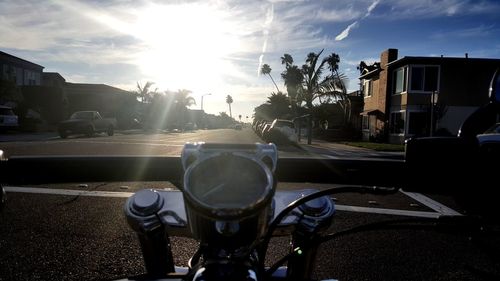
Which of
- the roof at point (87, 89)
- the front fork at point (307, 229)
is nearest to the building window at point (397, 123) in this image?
the front fork at point (307, 229)

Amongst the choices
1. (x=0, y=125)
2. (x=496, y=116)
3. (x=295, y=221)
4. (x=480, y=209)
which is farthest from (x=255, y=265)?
(x=0, y=125)

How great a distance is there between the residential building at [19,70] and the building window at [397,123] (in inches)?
1877

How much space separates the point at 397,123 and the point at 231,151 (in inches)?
1452

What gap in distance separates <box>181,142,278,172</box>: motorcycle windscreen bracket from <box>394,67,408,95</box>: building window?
118 ft

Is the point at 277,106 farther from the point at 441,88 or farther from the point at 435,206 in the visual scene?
the point at 435,206

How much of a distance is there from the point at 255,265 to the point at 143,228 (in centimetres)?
39

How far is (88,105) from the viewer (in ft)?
245

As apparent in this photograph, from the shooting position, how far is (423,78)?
113 ft

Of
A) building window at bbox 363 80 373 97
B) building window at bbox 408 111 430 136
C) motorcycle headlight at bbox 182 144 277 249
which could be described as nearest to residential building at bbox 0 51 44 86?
building window at bbox 363 80 373 97

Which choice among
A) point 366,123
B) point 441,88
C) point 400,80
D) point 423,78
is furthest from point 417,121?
point 366,123

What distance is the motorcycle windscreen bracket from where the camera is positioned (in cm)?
112

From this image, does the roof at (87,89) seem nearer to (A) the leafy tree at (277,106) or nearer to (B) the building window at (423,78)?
(A) the leafy tree at (277,106)

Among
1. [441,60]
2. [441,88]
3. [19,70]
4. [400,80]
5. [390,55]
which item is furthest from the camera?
A: [19,70]

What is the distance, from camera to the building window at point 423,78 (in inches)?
1351
